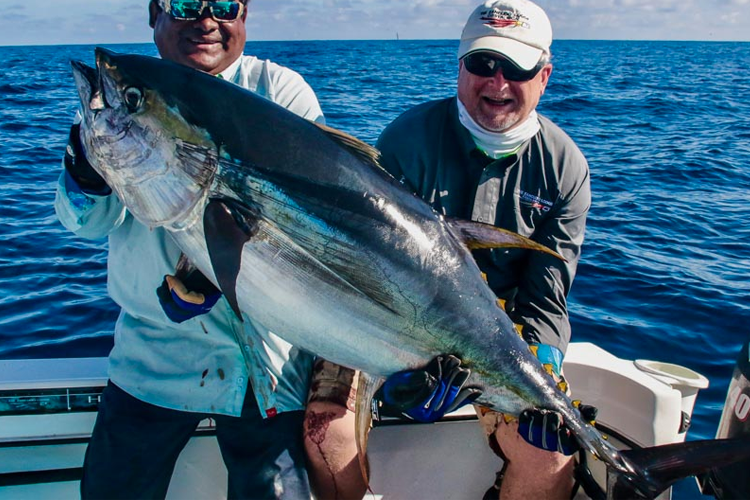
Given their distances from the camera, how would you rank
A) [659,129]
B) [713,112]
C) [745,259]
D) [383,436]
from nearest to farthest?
[383,436] → [745,259] → [659,129] → [713,112]

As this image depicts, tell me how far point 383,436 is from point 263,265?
5.28ft

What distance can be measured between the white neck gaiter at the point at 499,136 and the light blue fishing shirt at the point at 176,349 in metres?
1.40

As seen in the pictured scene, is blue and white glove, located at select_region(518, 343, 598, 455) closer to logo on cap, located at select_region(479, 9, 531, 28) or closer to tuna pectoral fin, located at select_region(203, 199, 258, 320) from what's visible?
tuna pectoral fin, located at select_region(203, 199, 258, 320)

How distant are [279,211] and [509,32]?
1.73m

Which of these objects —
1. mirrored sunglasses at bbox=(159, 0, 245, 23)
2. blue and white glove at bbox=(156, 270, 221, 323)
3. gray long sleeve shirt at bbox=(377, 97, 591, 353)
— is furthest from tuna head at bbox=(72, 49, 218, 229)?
gray long sleeve shirt at bbox=(377, 97, 591, 353)

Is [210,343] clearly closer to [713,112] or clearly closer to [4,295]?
[4,295]

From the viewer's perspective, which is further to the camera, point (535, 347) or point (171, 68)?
point (535, 347)

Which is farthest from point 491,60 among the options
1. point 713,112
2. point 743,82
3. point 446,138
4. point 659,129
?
point 743,82

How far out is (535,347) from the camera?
3.01m

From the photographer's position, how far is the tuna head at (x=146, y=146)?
6.56 ft

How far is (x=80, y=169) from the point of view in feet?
7.25

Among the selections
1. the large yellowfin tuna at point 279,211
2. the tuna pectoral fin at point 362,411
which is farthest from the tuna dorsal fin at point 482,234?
the tuna pectoral fin at point 362,411

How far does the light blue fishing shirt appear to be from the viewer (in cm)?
262

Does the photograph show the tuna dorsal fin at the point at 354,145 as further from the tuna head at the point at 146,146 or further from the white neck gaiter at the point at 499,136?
the white neck gaiter at the point at 499,136
